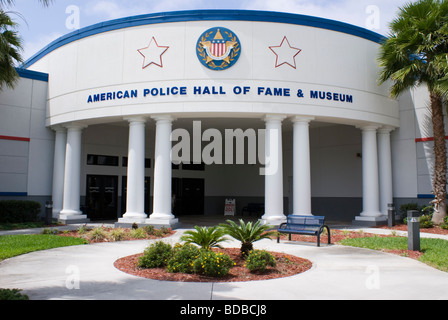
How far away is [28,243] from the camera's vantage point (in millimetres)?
11828

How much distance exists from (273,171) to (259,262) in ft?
27.1

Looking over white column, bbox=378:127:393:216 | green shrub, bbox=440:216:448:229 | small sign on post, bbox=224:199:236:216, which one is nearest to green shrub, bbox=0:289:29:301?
green shrub, bbox=440:216:448:229

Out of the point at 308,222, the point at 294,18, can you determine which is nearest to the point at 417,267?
the point at 308,222

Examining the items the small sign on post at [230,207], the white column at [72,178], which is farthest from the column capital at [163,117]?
the small sign on post at [230,207]

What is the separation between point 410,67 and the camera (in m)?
16.8

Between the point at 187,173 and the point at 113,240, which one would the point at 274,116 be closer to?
the point at 113,240

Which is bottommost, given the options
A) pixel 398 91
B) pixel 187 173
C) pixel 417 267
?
pixel 417 267

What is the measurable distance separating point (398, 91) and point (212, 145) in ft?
40.4

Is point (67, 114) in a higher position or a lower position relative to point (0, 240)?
higher

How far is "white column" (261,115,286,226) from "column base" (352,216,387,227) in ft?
14.3

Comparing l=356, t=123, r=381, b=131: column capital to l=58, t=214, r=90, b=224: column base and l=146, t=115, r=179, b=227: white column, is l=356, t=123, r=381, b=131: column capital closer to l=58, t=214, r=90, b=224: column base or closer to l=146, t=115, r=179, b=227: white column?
l=146, t=115, r=179, b=227: white column

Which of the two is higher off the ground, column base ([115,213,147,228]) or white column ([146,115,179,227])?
white column ([146,115,179,227])

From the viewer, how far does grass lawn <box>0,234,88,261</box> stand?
10327 mm

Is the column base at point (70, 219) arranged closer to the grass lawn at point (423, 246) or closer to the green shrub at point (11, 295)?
the grass lawn at point (423, 246)
